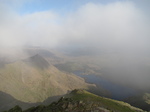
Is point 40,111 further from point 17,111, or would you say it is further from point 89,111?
point 89,111

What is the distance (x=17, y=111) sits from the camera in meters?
105

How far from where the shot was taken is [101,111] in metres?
83.6

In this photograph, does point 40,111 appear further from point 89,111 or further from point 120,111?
point 120,111

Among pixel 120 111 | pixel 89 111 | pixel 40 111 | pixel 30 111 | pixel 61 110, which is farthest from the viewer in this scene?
pixel 120 111

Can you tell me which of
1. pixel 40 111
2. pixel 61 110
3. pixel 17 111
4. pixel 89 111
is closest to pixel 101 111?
pixel 89 111

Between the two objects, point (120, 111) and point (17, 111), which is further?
point (120, 111)

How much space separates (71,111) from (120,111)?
51741mm

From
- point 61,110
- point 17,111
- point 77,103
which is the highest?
point 77,103

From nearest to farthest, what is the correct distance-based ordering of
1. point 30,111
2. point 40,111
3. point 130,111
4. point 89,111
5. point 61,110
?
point 89,111
point 61,110
point 40,111
point 30,111
point 130,111

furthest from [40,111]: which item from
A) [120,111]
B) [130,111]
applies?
[130,111]

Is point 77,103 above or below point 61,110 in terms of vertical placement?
above

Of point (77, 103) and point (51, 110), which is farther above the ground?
point (77, 103)

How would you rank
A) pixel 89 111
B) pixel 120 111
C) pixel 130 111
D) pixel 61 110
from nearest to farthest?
pixel 89 111
pixel 61 110
pixel 120 111
pixel 130 111

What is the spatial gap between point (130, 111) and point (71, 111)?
215 ft
